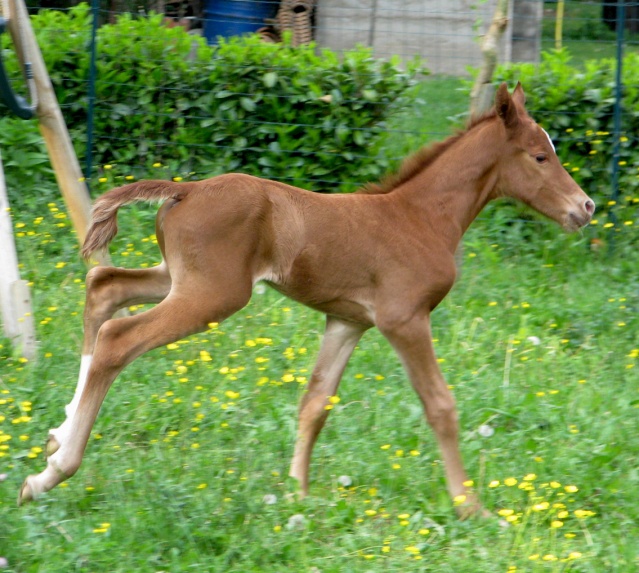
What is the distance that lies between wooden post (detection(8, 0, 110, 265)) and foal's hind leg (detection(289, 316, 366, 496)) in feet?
4.74

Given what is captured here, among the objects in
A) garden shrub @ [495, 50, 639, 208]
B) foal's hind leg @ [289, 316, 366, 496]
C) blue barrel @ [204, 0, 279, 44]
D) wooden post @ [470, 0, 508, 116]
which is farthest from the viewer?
blue barrel @ [204, 0, 279, 44]

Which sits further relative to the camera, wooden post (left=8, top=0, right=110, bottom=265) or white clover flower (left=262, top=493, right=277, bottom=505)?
wooden post (left=8, top=0, right=110, bottom=265)

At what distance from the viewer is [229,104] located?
7.64 meters

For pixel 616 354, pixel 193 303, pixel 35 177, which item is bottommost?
pixel 616 354

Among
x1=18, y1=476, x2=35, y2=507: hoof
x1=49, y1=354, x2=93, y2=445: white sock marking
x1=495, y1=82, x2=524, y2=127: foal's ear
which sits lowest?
x1=18, y1=476, x2=35, y2=507: hoof

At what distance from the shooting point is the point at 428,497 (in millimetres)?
4324

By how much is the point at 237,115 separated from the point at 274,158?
45 centimetres

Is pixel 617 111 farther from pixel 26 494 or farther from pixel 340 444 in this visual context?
pixel 26 494

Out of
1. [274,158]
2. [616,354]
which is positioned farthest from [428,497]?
[274,158]

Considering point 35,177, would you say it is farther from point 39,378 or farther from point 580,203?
point 580,203

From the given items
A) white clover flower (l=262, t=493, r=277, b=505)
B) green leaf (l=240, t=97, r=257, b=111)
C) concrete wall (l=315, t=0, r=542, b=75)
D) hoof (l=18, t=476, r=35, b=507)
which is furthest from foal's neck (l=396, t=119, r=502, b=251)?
concrete wall (l=315, t=0, r=542, b=75)

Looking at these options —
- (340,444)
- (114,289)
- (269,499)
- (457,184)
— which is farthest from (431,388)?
(114,289)

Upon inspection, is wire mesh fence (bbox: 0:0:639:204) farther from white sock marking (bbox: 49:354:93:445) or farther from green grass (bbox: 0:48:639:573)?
white sock marking (bbox: 49:354:93:445)

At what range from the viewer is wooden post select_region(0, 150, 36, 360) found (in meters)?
5.27
